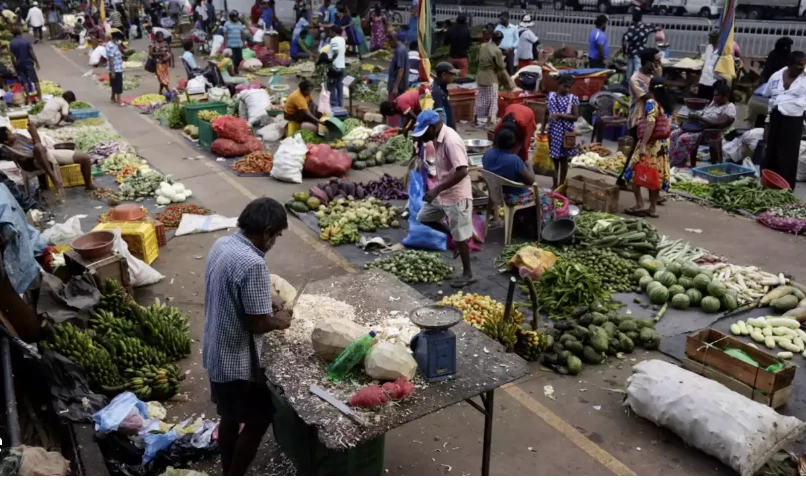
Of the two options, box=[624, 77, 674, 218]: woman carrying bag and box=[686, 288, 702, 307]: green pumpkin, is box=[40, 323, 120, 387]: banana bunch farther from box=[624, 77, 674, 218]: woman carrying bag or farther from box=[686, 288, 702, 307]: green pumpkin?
box=[624, 77, 674, 218]: woman carrying bag

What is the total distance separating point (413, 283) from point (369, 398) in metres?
3.74

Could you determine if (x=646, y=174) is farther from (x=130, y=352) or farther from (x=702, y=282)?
(x=130, y=352)

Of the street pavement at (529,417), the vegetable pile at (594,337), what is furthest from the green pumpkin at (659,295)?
the street pavement at (529,417)

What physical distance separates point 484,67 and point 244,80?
663 cm

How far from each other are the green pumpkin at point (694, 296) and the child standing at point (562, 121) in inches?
131

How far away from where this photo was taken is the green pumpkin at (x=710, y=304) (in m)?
6.49

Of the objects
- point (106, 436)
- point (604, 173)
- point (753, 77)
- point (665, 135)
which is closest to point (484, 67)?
point (604, 173)

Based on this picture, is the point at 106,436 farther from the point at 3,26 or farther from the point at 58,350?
the point at 3,26

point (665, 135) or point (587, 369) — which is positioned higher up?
point (665, 135)

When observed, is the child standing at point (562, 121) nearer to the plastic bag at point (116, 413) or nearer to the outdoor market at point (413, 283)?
the outdoor market at point (413, 283)

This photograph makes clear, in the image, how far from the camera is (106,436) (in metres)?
4.42

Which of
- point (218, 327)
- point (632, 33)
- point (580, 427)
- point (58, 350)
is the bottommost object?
point (580, 427)

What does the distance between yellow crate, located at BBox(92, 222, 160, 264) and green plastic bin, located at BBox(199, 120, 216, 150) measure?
17.1 ft

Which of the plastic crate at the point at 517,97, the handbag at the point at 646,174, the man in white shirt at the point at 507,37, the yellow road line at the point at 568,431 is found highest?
the man in white shirt at the point at 507,37
